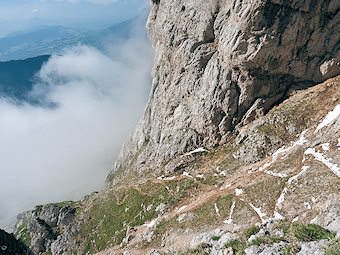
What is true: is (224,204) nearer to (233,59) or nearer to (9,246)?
(9,246)

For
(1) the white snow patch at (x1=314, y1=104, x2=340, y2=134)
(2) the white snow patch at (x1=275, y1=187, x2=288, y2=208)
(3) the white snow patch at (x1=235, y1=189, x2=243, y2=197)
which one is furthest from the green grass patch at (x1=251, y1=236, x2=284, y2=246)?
(1) the white snow patch at (x1=314, y1=104, x2=340, y2=134)

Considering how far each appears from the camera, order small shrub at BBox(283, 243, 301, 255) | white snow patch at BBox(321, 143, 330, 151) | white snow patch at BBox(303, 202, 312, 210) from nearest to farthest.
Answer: small shrub at BBox(283, 243, 301, 255)
white snow patch at BBox(303, 202, 312, 210)
white snow patch at BBox(321, 143, 330, 151)

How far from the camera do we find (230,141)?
6150cm

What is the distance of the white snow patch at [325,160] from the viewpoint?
32.6 m

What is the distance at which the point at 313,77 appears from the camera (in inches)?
2120

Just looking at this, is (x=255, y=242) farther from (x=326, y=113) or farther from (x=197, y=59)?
(x=197, y=59)

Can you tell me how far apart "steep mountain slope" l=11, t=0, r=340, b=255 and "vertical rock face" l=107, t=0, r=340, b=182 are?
0.27 metres

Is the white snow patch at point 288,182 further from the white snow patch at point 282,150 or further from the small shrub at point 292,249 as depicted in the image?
the small shrub at point 292,249

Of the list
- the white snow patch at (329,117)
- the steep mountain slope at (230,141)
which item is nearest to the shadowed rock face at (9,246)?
the steep mountain slope at (230,141)

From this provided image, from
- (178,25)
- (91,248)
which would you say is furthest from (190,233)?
(178,25)

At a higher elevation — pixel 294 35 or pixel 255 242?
pixel 294 35

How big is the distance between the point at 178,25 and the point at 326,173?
69.0 meters

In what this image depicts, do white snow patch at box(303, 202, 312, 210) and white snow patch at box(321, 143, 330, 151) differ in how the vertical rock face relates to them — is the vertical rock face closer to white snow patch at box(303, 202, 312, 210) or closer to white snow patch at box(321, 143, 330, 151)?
white snow patch at box(321, 143, 330, 151)

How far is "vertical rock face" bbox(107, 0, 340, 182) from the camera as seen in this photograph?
50500 mm
